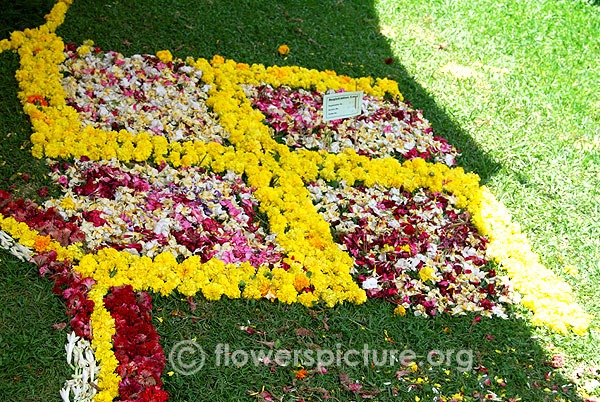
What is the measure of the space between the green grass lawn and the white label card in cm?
112

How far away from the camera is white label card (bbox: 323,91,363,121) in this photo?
3928 millimetres

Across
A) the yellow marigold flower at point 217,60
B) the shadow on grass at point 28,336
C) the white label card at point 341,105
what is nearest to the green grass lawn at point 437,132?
the shadow on grass at point 28,336

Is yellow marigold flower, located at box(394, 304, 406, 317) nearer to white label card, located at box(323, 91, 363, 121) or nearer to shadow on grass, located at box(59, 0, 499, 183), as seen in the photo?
white label card, located at box(323, 91, 363, 121)

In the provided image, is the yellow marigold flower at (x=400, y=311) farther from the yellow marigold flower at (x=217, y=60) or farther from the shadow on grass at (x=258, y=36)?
the yellow marigold flower at (x=217, y=60)

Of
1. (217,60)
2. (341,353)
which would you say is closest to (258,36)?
(217,60)

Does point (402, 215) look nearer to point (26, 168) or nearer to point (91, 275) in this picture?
point (91, 275)

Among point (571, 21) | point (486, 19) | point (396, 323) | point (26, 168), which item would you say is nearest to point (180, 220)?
A: point (26, 168)

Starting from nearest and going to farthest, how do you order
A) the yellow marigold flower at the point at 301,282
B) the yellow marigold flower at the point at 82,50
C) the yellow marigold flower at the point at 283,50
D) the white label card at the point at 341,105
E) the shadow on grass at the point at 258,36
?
the yellow marigold flower at the point at 301,282
the white label card at the point at 341,105
the yellow marigold flower at the point at 82,50
the shadow on grass at the point at 258,36
the yellow marigold flower at the point at 283,50

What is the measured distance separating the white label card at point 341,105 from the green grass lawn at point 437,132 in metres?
1.12

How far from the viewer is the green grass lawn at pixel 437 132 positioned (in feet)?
8.86

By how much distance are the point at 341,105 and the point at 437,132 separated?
3.93ft

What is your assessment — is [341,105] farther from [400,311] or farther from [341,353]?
[341,353]

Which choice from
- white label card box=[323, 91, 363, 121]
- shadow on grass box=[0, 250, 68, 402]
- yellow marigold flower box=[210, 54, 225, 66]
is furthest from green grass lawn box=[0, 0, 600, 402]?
white label card box=[323, 91, 363, 121]

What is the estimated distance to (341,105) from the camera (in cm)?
399
